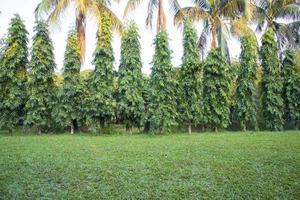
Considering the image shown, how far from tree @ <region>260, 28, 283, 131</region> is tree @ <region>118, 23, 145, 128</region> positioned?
21.0ft

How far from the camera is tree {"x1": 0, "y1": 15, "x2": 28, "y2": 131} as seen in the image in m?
13.9

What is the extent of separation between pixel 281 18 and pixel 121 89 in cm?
1175

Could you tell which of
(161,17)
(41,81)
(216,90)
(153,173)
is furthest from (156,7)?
(153,173)

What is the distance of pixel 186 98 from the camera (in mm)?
14094

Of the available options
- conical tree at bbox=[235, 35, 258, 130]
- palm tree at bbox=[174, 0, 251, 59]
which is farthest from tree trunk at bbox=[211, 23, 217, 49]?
conical tree at bbox=[235, 35, 258, 130]

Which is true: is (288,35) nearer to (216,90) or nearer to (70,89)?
(216,90)

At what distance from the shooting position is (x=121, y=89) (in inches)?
548

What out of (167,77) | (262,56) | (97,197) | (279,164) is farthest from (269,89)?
(97,197)

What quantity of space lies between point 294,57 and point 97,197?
1425 cm

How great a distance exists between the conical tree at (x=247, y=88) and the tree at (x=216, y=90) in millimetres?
911

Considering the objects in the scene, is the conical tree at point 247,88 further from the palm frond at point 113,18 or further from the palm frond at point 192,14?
the palm frond at point 113,18

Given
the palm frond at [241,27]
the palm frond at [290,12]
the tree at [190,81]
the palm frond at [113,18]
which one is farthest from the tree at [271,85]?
the palm frond at [113,18]

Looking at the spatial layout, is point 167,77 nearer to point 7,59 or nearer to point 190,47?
point 190,47

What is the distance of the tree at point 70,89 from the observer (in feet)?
45.3
